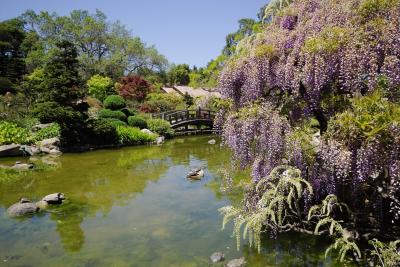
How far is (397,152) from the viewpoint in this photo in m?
5.42

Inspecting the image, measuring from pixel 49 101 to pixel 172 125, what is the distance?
37.0 feet

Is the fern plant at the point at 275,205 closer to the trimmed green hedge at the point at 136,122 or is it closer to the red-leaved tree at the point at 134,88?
the trimmed green hedge at the point at 136,122

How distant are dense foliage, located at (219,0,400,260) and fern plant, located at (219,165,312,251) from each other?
3 centimetres

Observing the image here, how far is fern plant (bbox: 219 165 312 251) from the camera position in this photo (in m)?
6.24

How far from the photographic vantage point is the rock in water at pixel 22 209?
31.9 ft

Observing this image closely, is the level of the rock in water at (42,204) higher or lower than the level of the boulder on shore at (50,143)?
lower

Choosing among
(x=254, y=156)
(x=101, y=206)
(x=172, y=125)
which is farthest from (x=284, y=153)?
(x=172, y=125)

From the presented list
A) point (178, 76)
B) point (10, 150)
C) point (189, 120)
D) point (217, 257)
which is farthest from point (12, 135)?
point (178, 76)

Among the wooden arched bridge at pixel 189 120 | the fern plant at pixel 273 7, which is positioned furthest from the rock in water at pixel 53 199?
the wooden arched bridge at pixel 189 120

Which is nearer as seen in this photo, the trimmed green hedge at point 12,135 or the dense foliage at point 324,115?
the dense foliage at point 324,115

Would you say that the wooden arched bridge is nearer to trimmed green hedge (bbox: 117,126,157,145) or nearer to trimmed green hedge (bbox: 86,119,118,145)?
trimmed green hedge (bbox: 117,126,157,145)

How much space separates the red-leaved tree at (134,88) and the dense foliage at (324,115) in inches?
1180

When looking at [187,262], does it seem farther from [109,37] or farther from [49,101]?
[109,37]

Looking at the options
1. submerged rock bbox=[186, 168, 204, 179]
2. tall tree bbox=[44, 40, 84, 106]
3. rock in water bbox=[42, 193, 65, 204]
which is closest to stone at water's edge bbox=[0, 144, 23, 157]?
tall tree bbox=[44, 40, 84, 106]
